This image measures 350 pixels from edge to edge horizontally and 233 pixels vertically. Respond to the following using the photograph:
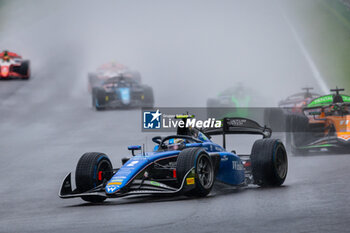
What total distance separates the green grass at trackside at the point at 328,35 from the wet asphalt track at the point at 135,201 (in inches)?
879

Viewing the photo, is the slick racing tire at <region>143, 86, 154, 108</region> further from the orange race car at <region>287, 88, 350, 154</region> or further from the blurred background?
the orange race car at <region>287, 88, 350, 154</region>

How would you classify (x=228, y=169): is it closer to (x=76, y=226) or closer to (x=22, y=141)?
(x=76, y=226)

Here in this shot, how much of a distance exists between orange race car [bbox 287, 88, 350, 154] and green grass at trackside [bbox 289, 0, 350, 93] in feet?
71.3

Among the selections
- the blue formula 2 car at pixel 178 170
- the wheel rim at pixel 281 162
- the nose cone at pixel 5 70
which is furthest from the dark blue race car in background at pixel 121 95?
the wheel rim at pixel 281 162

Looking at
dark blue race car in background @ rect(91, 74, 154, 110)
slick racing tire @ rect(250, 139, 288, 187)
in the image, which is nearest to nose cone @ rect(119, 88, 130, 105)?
Answer: dark blue race car in background @ rect(91, 74, 154, 110)

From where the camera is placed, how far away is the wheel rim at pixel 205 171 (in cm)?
1223

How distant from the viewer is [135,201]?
12.3m

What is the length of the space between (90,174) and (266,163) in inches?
130

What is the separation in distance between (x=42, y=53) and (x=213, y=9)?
32.1 meters

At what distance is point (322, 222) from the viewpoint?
845 centimetres

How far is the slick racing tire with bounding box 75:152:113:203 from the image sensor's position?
40.9ft

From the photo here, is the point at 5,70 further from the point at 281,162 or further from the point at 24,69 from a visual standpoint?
the point at 281,162
